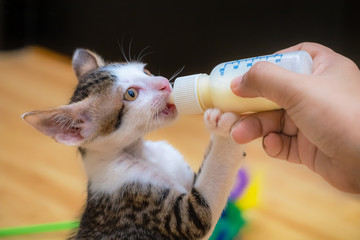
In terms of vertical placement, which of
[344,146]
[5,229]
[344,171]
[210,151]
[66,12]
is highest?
[344,146]

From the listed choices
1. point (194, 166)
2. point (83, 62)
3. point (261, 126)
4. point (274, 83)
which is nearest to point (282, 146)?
point (261, 126)

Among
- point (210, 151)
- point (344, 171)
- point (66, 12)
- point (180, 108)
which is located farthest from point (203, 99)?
point (66, 12)

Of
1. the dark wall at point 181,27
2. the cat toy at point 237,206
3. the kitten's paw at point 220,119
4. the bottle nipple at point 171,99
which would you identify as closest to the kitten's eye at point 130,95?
the bottle nipple at point 171,99

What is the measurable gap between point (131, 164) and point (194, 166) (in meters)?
1.09

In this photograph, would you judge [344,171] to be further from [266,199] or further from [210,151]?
[266,199]

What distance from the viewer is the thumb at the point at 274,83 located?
1080mm

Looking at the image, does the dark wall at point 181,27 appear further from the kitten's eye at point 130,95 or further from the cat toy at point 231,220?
the kitten's eye at point 130,95

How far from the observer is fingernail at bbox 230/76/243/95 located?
1.15 m

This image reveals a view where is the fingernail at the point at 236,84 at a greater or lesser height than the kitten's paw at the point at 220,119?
greater

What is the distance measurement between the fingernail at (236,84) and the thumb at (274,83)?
0.7 inches

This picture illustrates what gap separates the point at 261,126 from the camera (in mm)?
1328

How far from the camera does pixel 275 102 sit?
115 centimetres

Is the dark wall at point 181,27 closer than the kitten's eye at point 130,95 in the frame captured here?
No

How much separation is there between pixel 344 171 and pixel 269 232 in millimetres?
1182
